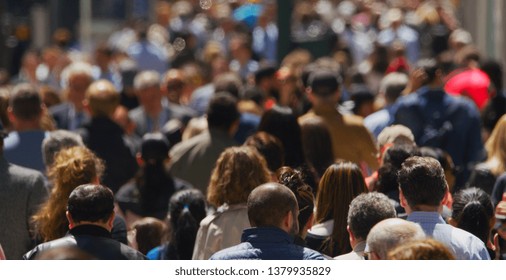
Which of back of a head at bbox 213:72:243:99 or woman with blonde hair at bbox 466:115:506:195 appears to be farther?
back of a head at bbox 213:72:243:99

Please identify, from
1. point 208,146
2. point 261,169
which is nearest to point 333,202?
point 261,169

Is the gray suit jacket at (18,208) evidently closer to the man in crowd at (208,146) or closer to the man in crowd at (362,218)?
the man in crowd at (208,146)

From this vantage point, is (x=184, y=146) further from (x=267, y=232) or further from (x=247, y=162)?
(x=267, y=232)

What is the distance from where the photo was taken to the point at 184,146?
1012 centimetres

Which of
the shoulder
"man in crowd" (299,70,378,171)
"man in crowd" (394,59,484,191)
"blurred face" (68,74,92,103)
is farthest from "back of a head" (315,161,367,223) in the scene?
"blurred face" (68,74,92,103)

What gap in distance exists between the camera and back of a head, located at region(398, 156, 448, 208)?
675 cm

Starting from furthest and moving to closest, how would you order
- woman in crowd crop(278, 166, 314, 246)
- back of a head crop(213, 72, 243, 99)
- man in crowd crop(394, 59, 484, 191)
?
back of a head crop(213, 72, 243, 99) < man in crowd crop(394, 59, 484, 191) < woman in crowd crop(278, 166, 314, 246)

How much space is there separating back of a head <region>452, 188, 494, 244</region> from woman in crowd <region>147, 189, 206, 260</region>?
A: 1508 millimetres

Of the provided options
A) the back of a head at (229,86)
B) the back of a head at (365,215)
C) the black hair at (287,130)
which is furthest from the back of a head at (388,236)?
the back of a head at (229,86)

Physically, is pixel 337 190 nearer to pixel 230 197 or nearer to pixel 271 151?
pixel 230 197

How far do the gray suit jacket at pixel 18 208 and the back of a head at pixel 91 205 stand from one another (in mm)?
1487

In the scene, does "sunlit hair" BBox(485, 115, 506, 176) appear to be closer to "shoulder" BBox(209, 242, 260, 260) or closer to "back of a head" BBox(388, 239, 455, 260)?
"shoulder" BBox(209, 242, 260, 260)

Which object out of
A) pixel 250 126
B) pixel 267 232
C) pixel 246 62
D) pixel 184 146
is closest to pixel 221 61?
pixel 246 62

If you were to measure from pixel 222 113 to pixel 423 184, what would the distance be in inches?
137
